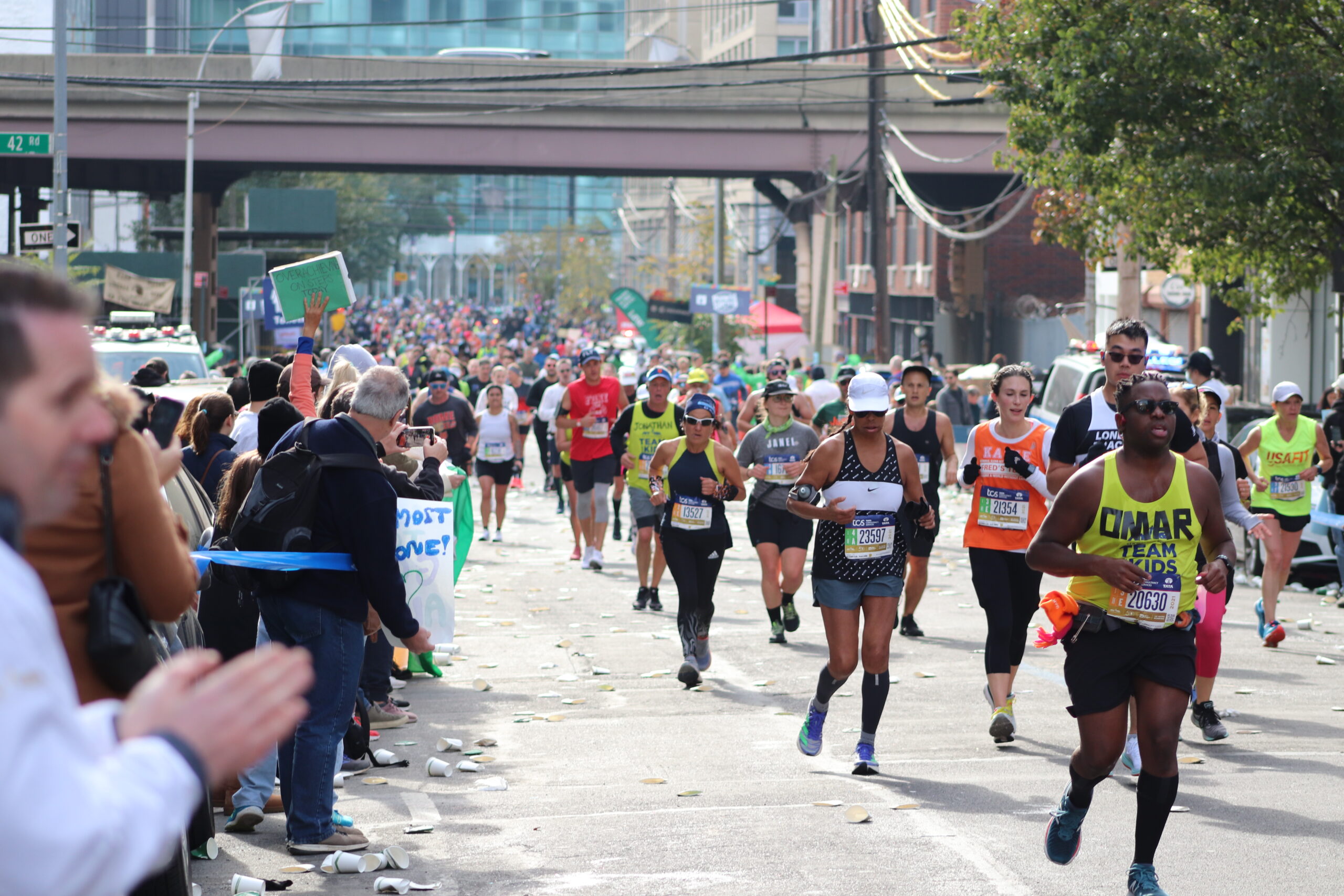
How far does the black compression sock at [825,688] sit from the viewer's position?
8258 mm

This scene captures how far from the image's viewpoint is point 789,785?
7.83 metres

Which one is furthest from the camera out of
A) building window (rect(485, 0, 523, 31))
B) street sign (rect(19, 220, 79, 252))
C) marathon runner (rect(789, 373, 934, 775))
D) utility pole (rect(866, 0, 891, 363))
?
building window (rect(485, 0, 523, 31))

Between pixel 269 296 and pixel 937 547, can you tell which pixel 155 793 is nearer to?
pixel 937 547

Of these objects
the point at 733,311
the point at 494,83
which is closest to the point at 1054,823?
the point at 733,311

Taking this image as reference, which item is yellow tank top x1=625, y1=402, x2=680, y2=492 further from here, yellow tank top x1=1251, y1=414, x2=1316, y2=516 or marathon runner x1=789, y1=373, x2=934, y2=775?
marathon runner x1=789, y1=373, x2=934, y2=775

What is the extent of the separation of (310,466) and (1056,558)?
2738mm

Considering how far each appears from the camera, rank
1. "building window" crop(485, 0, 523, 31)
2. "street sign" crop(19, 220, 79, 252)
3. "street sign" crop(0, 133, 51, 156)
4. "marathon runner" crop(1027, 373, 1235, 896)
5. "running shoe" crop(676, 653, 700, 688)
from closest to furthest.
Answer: "marathon runner" crop(1027, 373, 1235, 896), "running shoe" crop(676, 653, 700, 688), "street sign" crop(19, 220, 79, 252), "street sign" crop(0, 133, 51, 156), "building window" crop(485, 0, 523, 31)

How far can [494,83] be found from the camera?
45.4m

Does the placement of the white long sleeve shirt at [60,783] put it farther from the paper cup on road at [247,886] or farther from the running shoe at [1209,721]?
the running shoe at [1209,721]

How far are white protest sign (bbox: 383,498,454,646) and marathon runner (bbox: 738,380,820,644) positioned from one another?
4.68 meters

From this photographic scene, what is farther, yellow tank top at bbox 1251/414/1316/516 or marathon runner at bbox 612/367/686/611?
marathon runner at bbox 612/367/686/611

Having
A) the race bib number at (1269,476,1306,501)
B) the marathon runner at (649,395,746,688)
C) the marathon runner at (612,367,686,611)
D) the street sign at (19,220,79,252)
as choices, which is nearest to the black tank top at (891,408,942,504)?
the marathon runner at (649,395,746,688)

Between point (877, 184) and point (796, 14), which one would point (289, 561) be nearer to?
point (877, 184)

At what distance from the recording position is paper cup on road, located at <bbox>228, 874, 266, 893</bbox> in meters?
6.00
